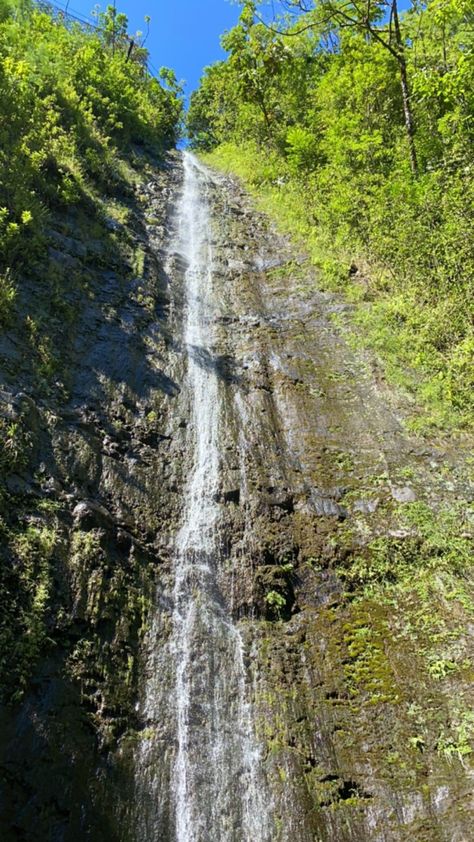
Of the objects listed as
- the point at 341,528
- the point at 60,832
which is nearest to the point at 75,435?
the point at 341,528

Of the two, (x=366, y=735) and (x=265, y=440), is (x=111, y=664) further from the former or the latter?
(x=265, y=440)

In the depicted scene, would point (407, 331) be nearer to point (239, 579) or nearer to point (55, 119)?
point (239, 579)

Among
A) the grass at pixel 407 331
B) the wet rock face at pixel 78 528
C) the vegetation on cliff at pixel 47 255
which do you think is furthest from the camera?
the grass at pixel 407 331

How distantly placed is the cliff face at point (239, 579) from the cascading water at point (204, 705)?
Answer: 4 cm

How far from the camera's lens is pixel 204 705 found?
18.4 feet

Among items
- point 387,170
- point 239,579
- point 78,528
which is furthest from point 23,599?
point 387,170

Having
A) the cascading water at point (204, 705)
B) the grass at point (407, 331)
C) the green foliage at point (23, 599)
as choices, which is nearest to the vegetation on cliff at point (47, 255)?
the green foliage at point (23, 599)

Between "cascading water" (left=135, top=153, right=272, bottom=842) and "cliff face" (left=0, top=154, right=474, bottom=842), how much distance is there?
42 millimetres

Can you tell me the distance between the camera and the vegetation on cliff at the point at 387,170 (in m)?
9.25

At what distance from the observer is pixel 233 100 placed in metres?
26.0

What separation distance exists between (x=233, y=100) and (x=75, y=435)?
24.5 meters

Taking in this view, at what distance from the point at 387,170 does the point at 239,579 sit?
10915 mm

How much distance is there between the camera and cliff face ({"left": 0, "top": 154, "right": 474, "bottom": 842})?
4.86 metres

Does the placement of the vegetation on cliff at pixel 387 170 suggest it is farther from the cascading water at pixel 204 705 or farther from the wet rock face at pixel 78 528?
the wet rock face at pixel 78 528
